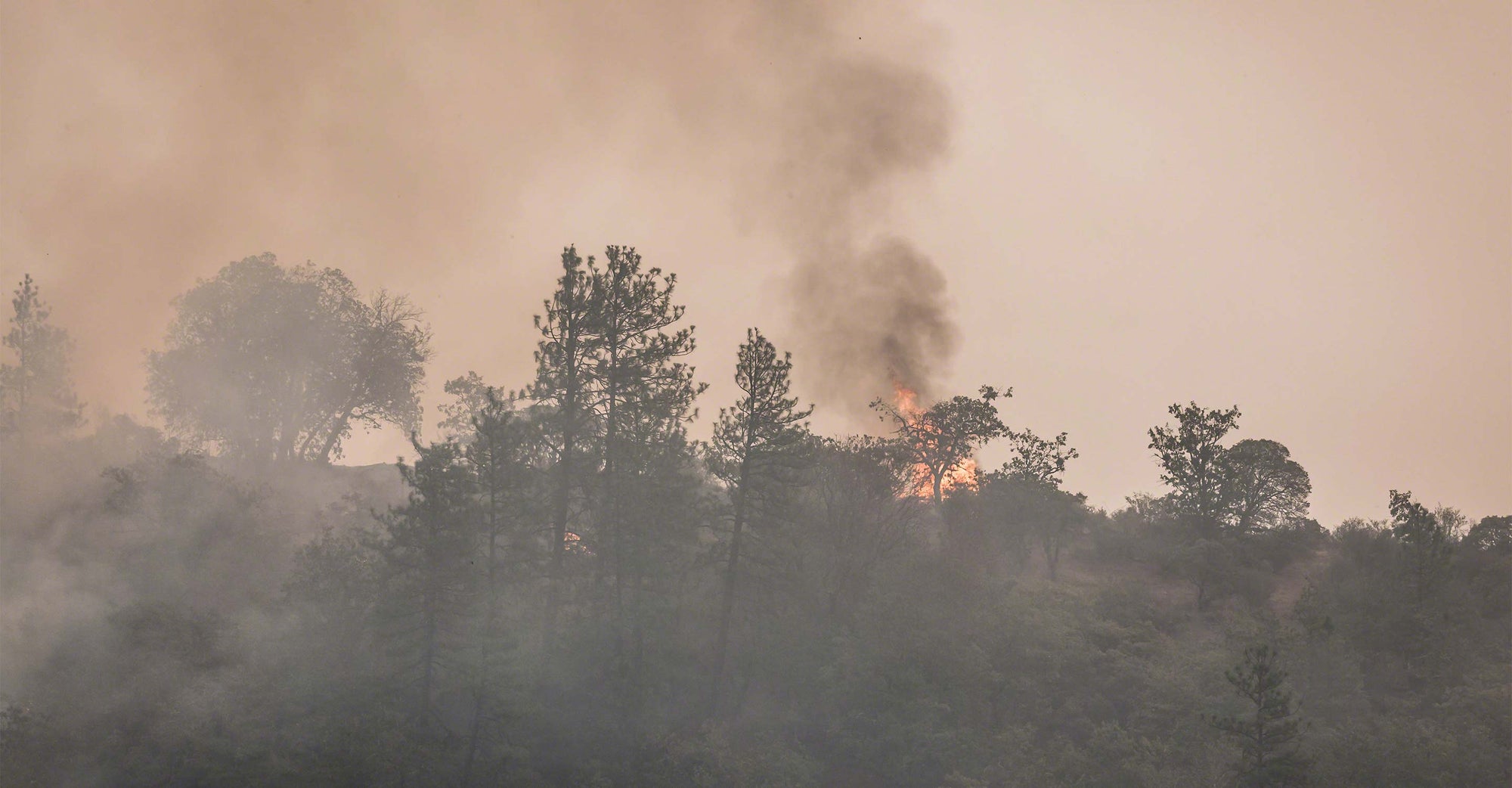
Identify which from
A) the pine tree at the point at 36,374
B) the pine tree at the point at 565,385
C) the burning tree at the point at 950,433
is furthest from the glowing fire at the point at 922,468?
the pine tree at the point at 36,374

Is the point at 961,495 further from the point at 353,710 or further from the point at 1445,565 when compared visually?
the point at 353,710

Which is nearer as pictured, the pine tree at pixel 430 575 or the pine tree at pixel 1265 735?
the pine tree at pixel 1265 735

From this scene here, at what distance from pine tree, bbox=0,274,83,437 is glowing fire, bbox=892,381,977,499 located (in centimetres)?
5238

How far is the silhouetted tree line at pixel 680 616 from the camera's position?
35531 mm

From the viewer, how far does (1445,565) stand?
44.6m

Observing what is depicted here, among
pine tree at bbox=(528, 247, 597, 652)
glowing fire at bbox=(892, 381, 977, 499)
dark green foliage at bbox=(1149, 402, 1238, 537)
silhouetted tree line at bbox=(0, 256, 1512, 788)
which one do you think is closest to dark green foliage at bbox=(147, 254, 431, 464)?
silhouetted tree line at bbox=(0, 256, 1512, 788)

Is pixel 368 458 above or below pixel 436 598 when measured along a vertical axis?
above

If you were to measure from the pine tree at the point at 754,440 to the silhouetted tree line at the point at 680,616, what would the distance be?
0.49 ft

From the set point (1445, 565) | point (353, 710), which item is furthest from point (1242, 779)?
point (353, 710)

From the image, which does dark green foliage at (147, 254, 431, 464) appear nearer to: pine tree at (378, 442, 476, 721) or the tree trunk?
pine tree at (378, 442, 476, 721)

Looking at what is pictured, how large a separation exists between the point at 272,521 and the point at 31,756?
17.3 m

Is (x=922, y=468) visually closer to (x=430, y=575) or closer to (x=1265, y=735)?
(x=1265, y=735)

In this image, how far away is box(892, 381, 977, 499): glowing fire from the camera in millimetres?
60125

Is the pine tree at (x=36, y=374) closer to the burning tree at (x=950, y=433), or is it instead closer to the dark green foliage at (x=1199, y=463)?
the burning tree at (x=950, y=433)
